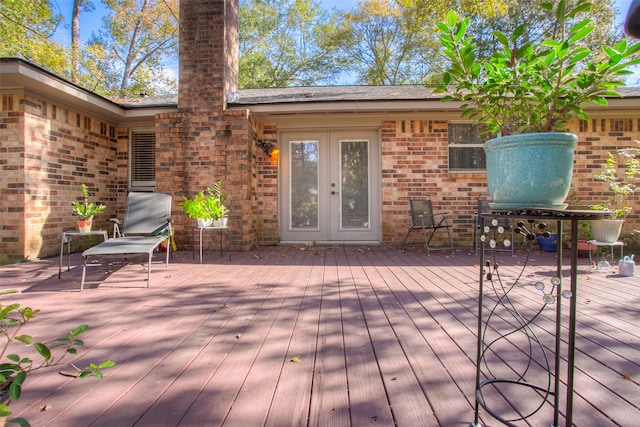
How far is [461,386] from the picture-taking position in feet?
5.09

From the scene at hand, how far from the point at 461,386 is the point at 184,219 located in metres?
5.46

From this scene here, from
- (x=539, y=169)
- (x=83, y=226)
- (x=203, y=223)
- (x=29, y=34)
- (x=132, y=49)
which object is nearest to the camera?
(x=539, y=169)

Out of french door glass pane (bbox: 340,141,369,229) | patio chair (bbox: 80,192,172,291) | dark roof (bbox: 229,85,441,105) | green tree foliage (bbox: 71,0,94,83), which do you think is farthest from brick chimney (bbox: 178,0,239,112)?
green tree foliage (bbox: 71,0,94,83)

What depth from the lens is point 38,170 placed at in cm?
511

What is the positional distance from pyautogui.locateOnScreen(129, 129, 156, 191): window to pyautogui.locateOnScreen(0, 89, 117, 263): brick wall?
0.86m

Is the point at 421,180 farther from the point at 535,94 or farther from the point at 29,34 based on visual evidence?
the point at 29,34

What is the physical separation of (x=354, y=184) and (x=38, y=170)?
5.08m

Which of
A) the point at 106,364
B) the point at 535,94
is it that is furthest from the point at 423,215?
the point at 106,364

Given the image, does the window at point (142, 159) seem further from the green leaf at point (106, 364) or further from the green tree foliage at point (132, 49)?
the green tree foliage at point (132, 49)

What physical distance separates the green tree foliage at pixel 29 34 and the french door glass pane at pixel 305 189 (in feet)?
28.1

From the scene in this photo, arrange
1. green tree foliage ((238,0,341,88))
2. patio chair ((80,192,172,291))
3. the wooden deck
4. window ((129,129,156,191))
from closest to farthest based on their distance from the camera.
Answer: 1. the wooden deck
2. patio chair ((80,192,172,291))
3. window ((129,129,156,191))
4. green tree foliage ((238,0,341,88))

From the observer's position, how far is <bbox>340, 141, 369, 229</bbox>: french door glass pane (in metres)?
6.78

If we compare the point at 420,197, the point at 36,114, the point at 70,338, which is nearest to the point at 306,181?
the point at 420,197

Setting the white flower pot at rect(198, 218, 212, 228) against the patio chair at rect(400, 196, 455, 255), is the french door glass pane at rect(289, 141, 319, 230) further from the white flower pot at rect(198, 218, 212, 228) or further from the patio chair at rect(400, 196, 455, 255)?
the white flower pot at rect(198, 218, 212, 228)
